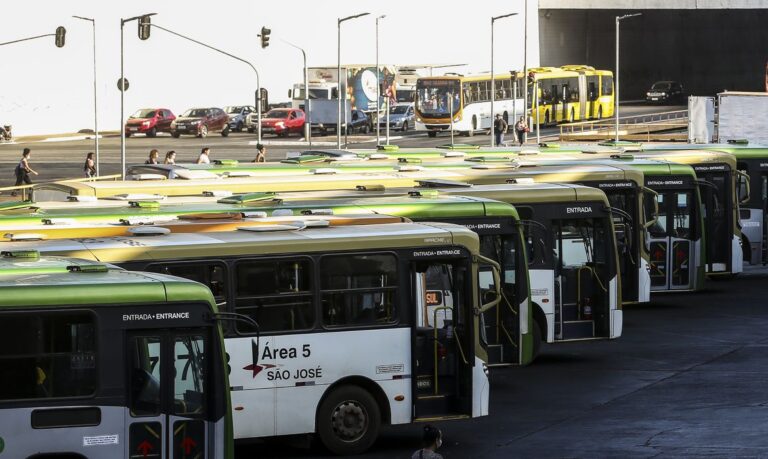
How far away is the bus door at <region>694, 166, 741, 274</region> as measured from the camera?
3187 cm

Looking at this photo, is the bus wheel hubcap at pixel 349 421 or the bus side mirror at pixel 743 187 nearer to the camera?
the bus wheel hubcap at pixel 349 421

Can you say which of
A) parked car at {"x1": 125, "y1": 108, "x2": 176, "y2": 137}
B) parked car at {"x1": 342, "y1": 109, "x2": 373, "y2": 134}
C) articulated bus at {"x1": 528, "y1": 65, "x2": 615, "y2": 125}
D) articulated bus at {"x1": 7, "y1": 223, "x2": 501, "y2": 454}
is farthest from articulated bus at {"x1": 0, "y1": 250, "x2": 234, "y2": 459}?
parked car at {"x1": 125, "y1": 108, "x2": 176, "y2": 137}

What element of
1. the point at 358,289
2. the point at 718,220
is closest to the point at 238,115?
the point at 718,220

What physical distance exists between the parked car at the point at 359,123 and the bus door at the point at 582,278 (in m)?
57.6

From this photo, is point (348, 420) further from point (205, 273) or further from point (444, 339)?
point (205, 273)

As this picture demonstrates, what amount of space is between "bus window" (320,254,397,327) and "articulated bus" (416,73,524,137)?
196ft

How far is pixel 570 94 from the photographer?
278 feet

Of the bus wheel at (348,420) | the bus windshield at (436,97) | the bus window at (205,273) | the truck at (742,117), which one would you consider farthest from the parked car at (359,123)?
the bus window at (205,273)

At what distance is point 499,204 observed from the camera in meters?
21.2

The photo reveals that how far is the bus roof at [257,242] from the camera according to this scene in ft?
51.3

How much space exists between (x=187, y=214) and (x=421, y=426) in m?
4.56

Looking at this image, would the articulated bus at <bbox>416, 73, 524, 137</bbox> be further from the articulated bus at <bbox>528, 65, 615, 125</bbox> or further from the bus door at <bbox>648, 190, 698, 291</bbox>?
the bus door at <bbox>648, 190, 698, 291</bbox>

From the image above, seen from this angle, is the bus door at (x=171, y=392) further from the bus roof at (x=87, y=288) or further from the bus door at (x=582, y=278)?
the bus door at (x=582, y=278)

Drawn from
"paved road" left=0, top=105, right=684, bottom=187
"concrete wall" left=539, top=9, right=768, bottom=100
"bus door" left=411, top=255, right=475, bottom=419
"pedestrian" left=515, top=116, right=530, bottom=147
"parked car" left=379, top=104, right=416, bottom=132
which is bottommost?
"bus door" left=411, top=255, right=475, bottom=419
